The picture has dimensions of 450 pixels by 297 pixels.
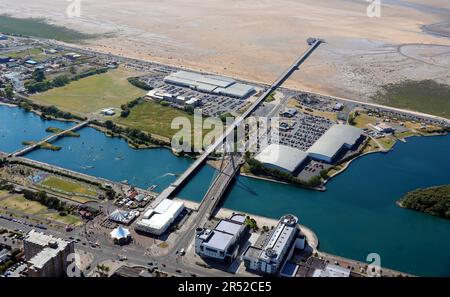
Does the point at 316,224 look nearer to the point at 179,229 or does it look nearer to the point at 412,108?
the point at 179,229

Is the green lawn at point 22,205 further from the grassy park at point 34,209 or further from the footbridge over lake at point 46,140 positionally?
the footbridge over lake at point 46,140

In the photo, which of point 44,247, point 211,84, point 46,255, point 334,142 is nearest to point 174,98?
point 211,84

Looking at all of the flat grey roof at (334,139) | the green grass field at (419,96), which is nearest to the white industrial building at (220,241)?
the flat grey roof at (334,139)

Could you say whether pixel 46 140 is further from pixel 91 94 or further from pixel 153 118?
pixel 91 94

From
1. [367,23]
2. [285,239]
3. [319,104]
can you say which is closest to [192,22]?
[367,23]
